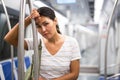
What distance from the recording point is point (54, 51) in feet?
6.35

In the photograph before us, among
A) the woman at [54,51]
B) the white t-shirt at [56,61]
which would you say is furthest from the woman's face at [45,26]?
the white t-shirt at [56,61]

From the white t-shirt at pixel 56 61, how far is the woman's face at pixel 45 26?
148mm

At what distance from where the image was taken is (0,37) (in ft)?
13.4

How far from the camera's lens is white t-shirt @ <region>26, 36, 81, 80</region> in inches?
74.9

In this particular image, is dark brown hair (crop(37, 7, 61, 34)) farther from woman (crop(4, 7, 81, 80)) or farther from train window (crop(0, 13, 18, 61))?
train window (crop(0, 13, 18, 61))

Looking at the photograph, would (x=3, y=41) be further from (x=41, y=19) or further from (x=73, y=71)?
(x=41, y=19)

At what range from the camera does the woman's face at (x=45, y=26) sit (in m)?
1.75

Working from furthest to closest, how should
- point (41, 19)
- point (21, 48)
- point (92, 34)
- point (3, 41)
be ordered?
point (92, 34) → point (3, 41) → point (41, 19) → point (21, 48)

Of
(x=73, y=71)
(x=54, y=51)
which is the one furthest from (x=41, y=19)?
(x=73, y=71)

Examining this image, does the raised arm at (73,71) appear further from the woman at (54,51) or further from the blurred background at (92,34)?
the blurred background at (92,34)

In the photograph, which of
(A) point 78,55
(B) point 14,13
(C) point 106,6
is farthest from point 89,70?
(A) point 78,55

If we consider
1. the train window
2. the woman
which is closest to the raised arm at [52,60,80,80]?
the woman

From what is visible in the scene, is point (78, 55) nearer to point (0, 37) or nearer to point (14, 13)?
point (0, 37)

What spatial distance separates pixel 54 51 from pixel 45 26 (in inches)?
9.6
